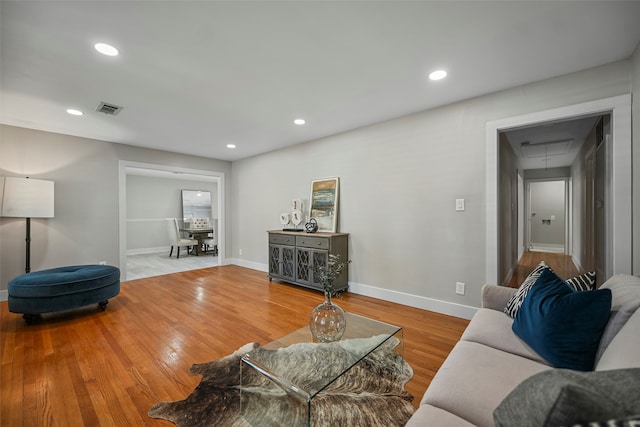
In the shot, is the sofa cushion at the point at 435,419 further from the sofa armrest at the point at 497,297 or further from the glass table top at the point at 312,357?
the sofa armrest at the point at 497,297

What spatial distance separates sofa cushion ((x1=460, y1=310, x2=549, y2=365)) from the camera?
138 centimetres

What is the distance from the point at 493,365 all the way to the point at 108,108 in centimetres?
419

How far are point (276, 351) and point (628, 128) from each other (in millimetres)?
3175

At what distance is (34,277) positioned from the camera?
2912mm

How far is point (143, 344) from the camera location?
241cm

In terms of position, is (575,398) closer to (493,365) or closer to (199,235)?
(493,365)

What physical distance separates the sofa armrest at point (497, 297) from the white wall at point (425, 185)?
3.08 feet

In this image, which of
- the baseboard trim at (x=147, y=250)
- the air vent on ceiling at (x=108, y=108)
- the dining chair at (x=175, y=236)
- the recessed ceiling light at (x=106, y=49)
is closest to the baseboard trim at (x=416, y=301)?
the recessed ceiling light at (x=106, y=49)

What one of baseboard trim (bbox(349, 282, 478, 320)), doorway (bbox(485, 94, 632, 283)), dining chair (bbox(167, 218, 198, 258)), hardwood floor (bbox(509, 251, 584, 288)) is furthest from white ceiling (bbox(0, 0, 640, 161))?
dining chair (bbox(167, 218, 198, 258))

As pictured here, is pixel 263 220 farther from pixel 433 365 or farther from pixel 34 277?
pixel 433 365

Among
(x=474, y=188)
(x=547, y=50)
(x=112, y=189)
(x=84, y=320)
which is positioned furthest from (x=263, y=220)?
(x=547, y=50)

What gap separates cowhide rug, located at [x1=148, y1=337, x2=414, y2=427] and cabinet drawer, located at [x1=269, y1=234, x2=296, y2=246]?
2.50 meters

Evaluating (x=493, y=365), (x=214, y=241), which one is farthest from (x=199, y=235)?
(x=493, y=365)

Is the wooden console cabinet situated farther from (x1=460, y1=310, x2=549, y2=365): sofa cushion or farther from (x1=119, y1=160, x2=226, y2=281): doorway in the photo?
(x1=460, y1=310, x2=549, y2=365): sofa cushion
